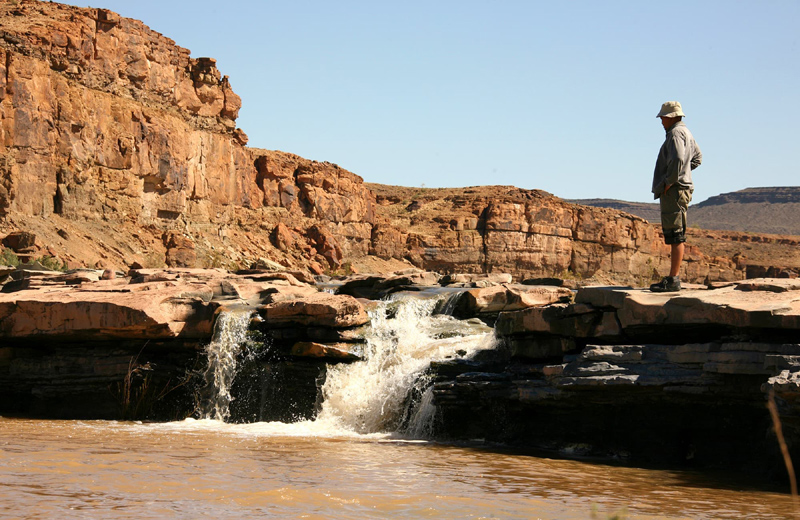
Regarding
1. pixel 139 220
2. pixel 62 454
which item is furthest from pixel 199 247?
pixel 62 454

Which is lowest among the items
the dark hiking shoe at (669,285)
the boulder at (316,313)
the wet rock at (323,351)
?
the wet rock at (323,351)

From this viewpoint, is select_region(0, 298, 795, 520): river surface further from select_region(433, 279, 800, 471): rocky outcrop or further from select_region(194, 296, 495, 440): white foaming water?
select_region(433, 279, 800, 471): rocky outcrop

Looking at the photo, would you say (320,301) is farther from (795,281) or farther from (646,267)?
(646,267)

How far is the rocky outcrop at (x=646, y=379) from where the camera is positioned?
32.5 ft

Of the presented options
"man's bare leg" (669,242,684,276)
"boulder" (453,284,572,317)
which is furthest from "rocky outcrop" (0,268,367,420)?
"man's bare leg" (669,242,684,276)

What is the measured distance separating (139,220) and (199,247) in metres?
3.35

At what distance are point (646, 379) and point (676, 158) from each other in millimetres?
2745

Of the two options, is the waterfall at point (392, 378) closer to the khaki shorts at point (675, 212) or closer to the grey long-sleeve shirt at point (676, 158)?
the khaki shorts at point (675, 212)

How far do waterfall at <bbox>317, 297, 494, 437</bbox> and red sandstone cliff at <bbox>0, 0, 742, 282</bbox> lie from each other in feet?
66.8

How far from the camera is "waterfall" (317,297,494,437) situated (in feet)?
43.6

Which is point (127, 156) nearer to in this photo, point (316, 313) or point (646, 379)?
point (316, 313)

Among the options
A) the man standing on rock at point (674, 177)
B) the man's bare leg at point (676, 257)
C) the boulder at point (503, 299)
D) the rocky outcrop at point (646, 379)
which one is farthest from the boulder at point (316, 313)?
the man's bare leg at point (676, 257)

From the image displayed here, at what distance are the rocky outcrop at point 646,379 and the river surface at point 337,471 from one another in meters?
0.70

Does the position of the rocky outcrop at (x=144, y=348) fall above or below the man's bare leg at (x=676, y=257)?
below
